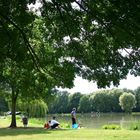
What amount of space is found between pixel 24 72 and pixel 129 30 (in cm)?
646

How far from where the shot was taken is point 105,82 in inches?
438

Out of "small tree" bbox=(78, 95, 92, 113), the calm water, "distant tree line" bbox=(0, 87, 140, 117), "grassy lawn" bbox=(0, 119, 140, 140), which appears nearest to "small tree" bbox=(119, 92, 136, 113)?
"distant tree line" bbox=(0, 87, 140, 117)

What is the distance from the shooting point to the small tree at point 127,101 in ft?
321

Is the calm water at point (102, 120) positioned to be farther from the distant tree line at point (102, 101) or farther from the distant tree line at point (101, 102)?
Result: the distant tree line at point (102, 101)

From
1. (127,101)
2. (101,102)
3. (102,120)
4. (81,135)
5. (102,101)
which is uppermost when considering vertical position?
(102,101)

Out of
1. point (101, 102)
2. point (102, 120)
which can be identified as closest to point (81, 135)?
point (102, 120)

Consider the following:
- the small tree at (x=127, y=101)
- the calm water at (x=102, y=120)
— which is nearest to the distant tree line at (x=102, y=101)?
the small tree at (x=127, y=101)

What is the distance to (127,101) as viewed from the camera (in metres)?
98.2

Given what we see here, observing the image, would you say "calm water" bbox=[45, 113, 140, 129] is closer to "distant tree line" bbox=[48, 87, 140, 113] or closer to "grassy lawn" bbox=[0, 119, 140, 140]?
"grassy lawn" bbox=[0, 119, 140, 140]

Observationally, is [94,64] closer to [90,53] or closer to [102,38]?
[90,53]

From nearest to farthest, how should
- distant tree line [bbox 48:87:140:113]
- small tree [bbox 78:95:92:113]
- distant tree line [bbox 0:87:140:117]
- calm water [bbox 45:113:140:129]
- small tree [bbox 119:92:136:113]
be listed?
calm water [bbox 45:113:140:129] → small tree [bbox 119:92:136:113] → distant tree line [bbox 0:87:140:117] → distant tree line [bbox 48:87:140:113] → small tree [bbox 78:95:92:113]

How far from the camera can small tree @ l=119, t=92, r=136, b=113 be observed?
97812 millimetres

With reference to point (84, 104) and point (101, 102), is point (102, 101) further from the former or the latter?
point (84, 104)

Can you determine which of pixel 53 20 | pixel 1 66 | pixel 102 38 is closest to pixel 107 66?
pixel 102 38
